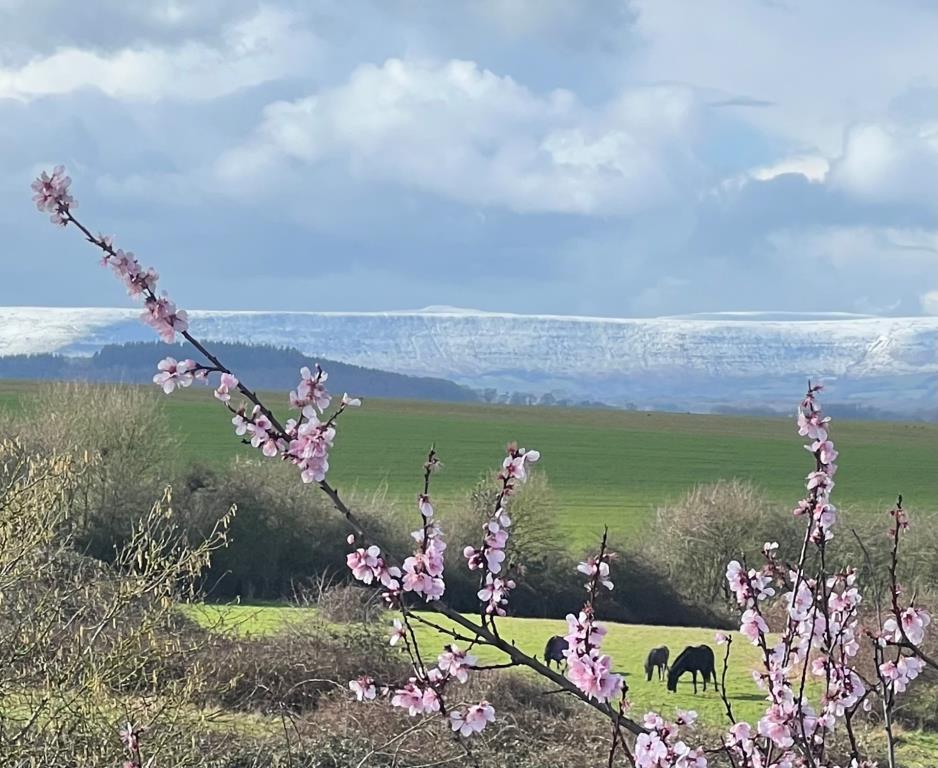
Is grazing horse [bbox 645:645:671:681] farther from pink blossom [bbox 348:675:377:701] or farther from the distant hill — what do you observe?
the distant hill

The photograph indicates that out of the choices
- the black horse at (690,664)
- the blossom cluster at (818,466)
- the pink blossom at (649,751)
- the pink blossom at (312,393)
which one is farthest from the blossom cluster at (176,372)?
the black horse at (690,664)

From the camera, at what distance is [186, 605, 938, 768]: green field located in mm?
15008

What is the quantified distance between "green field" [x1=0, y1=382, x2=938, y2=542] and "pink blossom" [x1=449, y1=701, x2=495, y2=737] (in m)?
39.3

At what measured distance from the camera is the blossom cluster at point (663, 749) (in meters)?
2.87

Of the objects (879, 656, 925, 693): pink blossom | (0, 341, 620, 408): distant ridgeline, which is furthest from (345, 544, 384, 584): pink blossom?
(0, 341, 620, 408): distant ridgeline

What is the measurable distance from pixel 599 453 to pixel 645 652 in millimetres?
56189

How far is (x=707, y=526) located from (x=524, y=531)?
4.33m

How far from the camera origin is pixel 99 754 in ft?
24.3

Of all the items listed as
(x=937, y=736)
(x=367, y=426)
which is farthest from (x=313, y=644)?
(x=367, y=426)

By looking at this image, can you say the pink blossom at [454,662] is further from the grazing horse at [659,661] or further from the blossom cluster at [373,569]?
the grazing horse at [659,661]

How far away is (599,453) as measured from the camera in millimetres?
75000

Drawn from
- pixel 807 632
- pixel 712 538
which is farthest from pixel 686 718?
→ pixel 712 538

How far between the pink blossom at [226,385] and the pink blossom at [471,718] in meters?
0.91

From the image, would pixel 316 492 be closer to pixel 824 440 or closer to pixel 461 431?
pixel 824 440
